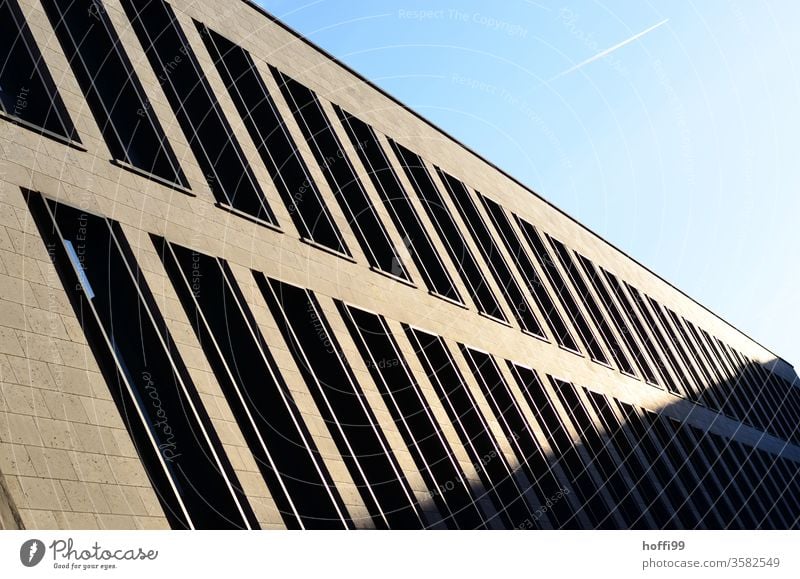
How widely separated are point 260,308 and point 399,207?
10859 mm

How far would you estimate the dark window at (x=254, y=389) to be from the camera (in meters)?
20.4

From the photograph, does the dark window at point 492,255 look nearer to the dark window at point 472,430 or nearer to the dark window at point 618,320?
the dark window at point 472,430

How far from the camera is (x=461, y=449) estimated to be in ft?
89.9

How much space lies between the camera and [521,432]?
106 feet

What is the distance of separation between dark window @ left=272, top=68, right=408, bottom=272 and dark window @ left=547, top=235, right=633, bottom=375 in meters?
17.2

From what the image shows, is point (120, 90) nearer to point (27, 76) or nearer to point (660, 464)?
point (27, 76)

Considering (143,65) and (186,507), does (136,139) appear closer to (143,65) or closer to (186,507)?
(143,65)

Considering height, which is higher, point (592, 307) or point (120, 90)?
point (592, 307)

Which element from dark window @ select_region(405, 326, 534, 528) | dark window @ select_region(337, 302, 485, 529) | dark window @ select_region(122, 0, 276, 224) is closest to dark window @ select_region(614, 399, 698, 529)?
dark window @ select_region(405, 326, 534, 528)

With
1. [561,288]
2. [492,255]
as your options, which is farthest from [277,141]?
[561,288]

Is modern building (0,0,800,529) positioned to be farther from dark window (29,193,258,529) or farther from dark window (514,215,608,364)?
dark window (514,215,608,364)

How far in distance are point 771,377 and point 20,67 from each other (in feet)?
239

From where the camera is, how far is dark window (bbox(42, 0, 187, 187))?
2239 cm

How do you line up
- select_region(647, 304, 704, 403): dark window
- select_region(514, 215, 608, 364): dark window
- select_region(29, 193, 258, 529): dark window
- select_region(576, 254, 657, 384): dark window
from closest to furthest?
1. select_region(29, 193, 258, 529): dark window
2. select_region(514, 215, 608, 364): dark window
3. select_region(576, 254, 657, 384): dark window
4. select_region(647, 304, 704, 403): dark window
